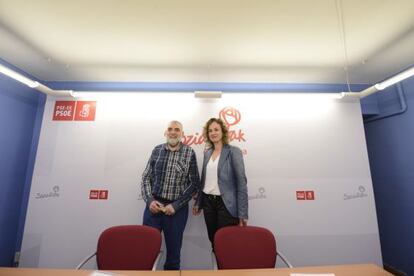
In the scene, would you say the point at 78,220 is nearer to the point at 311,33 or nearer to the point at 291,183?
the point at 291,183

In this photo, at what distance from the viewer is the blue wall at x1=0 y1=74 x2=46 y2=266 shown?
252cm

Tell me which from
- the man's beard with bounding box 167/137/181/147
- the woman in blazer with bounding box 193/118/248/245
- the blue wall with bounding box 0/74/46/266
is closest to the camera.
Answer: the woman in blazer with bounding box 193/118/248/245

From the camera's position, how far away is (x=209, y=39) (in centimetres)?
213

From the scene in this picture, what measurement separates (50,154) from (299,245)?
3.26m

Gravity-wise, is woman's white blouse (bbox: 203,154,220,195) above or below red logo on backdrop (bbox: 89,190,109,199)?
above

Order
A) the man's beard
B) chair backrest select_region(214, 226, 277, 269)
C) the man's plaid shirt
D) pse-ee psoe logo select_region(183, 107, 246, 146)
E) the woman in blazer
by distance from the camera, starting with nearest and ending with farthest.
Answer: chair backrest select_region(214, 226, 277, 269)
the woman in blazer
the man's plaid shirt
the man's beard
pse-ee psoe logo select_region(183, 107, 246, 146)

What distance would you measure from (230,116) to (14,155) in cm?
281

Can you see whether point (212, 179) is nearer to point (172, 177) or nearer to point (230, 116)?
point (172, 177)

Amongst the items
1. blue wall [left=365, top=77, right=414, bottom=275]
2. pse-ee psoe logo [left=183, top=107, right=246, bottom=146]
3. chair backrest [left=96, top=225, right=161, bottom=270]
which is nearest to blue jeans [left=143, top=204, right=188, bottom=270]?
chair backrest [left=96, top=225, right=161, bottom=270]

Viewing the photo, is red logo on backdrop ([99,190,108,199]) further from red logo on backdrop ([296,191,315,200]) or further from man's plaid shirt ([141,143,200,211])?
red logo on backdrop ([296,191,315,200])

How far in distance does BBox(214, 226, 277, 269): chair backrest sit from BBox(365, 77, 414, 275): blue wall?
2.38m

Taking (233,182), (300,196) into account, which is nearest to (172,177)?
(233,182)

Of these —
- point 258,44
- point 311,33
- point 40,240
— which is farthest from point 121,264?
point 311,33

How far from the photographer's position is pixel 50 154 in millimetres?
2629
